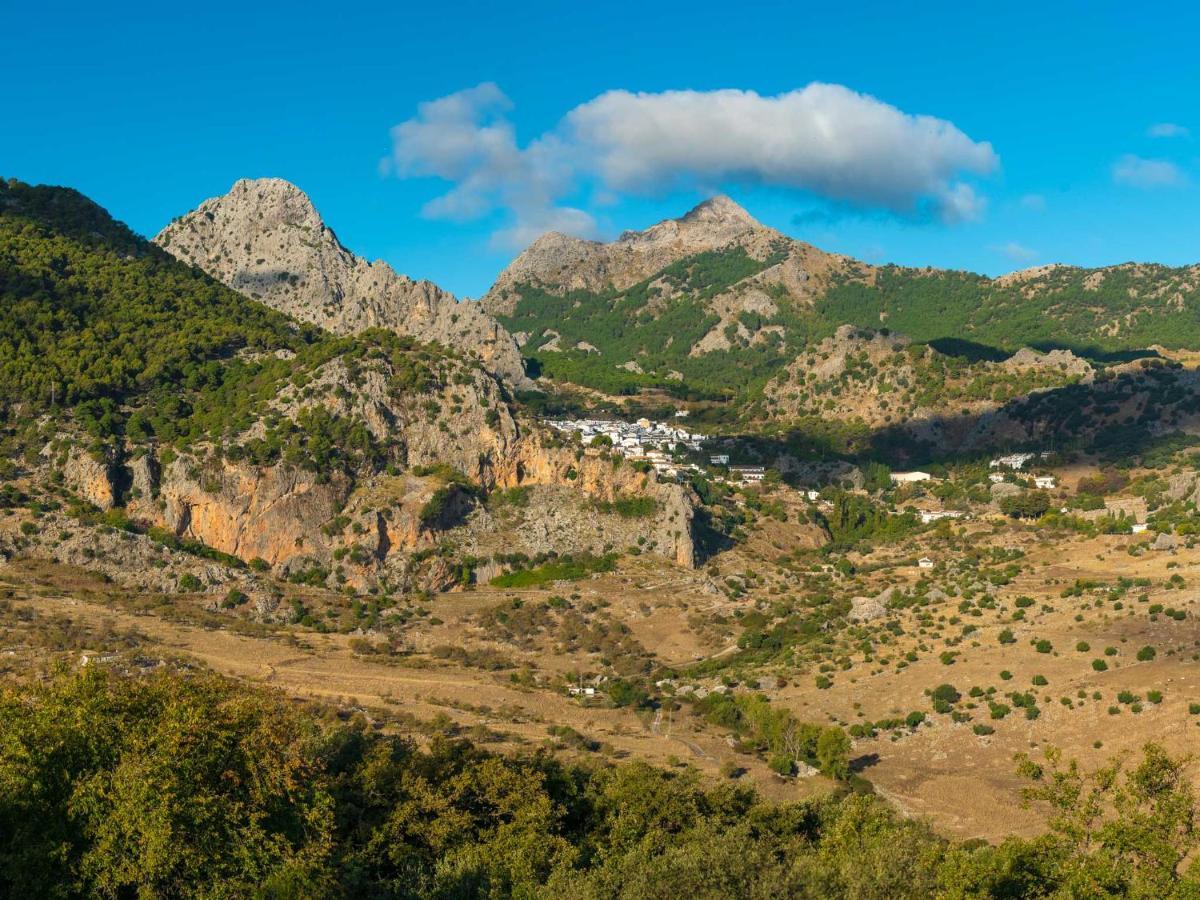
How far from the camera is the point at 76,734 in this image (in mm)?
28250

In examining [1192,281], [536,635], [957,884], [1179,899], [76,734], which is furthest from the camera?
[1192,281]

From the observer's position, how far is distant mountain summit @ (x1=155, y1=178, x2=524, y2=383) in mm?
151875

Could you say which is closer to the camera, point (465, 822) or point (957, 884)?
point (957, 884)

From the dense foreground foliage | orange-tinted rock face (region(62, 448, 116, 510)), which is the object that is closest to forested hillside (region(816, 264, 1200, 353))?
orange-tinted rock face (region(62, 448, 116, 510))

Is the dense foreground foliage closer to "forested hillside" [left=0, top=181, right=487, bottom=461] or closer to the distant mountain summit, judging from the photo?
"forested hillside" [left=0, top=181, right=487, bottom=461]

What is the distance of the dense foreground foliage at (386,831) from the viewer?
82.2 ft

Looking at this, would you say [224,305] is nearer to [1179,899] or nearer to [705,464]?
[705,464]

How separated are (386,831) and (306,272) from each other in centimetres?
13445

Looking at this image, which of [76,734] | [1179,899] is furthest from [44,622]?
[1179,899]

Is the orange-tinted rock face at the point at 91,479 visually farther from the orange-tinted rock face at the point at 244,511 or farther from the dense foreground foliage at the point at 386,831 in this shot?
the dense foreground foliage at the point at 386,831

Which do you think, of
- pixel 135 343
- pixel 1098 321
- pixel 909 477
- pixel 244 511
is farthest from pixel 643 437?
pixel 1098 321

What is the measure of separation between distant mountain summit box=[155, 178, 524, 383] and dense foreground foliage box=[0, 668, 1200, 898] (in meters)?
119

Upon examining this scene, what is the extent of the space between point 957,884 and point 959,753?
24.7 m

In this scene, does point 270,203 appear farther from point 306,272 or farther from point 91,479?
point 91,479
